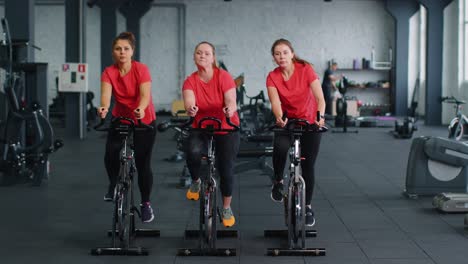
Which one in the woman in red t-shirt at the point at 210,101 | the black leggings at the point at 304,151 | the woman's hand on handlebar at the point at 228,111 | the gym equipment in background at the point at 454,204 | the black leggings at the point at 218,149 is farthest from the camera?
the gym equipment in background at the point at 454,204

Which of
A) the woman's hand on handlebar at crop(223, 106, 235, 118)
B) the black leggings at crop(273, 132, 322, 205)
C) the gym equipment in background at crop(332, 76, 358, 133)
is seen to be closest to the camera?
the woman's hand on handlebar at crop(223, 106, 235, 118)

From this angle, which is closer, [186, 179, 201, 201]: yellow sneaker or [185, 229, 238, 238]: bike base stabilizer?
[186, 179, 201, 201]: yellow sneaker

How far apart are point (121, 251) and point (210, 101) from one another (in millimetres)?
1127

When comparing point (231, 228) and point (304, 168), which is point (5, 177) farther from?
point (304, 168)

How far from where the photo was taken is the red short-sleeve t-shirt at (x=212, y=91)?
517 cm

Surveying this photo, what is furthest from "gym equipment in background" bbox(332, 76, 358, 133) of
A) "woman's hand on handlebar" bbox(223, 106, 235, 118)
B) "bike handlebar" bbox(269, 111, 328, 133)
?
"woman's hand on handlebar" bbox(223, 106, 235, 118)

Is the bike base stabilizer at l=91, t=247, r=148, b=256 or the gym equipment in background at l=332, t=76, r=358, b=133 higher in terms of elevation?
the gym equipment in background at l=332, t=76, r=358, b=133

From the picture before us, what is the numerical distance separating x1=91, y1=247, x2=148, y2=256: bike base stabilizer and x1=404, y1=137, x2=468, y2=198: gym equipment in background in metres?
3.25

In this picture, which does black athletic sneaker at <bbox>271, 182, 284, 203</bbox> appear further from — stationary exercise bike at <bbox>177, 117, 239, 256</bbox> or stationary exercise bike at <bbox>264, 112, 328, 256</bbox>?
stationary exercise bike at <bbox>177, 117, 239, 256</bbox>

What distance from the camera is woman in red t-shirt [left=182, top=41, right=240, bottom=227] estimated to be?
5.14 m

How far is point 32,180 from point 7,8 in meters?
2.28

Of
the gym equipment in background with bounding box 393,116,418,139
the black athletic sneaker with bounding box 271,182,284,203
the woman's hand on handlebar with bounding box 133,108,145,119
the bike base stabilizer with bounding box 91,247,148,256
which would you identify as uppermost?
the woman's hand on handlebar with bounding box 133,108,145,119

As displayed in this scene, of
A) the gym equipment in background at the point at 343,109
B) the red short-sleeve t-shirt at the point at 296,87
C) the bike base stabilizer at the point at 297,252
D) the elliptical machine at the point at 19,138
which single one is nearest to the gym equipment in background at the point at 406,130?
the gym equipment in background at the point at 343,109

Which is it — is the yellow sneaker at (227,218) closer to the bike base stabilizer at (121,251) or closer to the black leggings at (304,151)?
the black leggings at (304,151)
